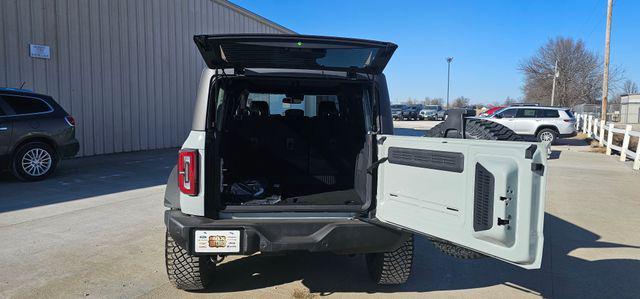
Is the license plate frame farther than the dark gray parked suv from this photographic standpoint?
No

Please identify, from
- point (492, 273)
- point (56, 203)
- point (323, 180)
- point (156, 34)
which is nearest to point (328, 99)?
point (323, 180)

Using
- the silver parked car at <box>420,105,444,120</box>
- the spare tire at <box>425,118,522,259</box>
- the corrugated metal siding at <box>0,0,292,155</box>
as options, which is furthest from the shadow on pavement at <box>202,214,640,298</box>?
the silver parked car at <box>420,105,444,120</box>

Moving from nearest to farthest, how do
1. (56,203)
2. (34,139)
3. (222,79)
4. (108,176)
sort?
(222,79), (56,203), (34,139), (108,176)

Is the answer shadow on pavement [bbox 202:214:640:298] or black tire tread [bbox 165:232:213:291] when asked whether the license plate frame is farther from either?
shadow on pavement [bbox 202:214:640:298]

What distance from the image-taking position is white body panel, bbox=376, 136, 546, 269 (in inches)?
99.5

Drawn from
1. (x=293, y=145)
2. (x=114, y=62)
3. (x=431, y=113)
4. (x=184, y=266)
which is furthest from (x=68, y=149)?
(x=431, y=113)

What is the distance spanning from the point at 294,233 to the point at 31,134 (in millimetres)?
7372

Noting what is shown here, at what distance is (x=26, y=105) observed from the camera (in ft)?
28.3

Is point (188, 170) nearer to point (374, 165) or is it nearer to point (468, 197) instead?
point (374, 165)

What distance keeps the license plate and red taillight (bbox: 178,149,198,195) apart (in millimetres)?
299

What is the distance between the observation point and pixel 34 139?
8.66 m

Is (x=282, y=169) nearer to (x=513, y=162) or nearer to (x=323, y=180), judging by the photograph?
(x=323, y=180)

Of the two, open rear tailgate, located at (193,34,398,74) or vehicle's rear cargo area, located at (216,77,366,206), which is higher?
open rear tailgate, located at (193,34,398,74)

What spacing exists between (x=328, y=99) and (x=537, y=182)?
2855 mm
